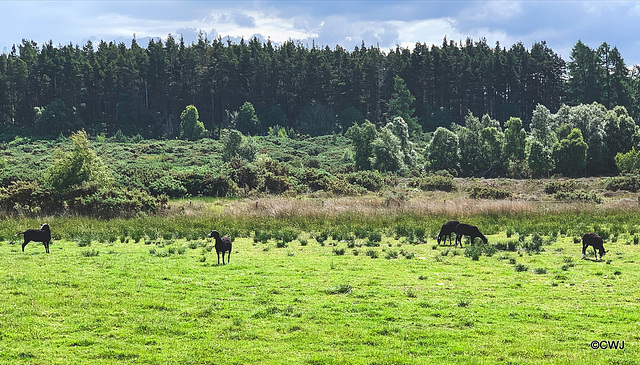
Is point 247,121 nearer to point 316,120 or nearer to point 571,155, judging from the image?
point 316,120

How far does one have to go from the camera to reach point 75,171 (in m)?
39.7

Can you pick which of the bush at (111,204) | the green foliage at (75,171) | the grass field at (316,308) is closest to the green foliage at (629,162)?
the grass field at (316,308)

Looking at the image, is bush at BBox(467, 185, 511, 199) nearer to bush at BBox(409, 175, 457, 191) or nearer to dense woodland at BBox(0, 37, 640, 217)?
bush at BBox(409, 175, 457, 191)

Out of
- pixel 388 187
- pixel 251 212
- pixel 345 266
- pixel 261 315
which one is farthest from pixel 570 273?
pixel 388 187

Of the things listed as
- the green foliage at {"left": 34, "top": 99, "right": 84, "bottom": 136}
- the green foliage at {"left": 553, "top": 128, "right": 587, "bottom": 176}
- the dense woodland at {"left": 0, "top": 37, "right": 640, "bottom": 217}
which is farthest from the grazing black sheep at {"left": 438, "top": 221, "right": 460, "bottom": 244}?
the green foliage at {"left": 34, "top": 99, "right": 84, "bottom": 136}

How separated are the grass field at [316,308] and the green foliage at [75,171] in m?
19.3

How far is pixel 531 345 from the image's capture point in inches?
404

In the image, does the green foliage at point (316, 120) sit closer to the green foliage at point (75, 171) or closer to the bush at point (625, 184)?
the bush at point (625, 184)

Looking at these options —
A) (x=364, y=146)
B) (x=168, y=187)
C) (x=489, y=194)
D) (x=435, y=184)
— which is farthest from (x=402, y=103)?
(x=168, y=187)

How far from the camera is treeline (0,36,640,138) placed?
138 meters

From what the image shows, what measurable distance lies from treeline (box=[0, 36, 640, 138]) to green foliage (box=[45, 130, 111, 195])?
3696 inches

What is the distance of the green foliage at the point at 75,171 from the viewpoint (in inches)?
1529

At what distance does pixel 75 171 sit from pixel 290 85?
114m

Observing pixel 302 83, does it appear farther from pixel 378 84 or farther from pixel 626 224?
pixel 626 224
